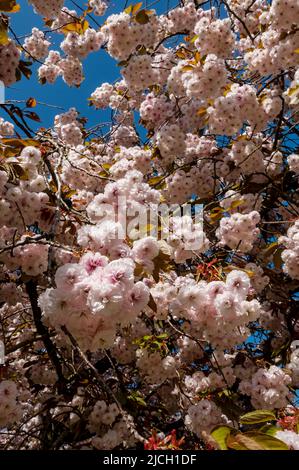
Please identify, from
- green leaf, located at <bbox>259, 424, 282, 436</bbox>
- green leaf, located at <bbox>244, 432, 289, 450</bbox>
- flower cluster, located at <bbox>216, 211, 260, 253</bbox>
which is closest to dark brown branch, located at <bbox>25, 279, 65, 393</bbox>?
flower cluster, located at <bbox>216, 211, 260, 253</bbox>

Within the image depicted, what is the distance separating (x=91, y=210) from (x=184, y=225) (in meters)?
0.74

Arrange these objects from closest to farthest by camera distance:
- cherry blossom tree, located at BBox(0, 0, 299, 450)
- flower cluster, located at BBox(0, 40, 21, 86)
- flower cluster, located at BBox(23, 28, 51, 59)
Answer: cherry blossom tree, located at BBox(0, 0, 299, 450)
flower cluster, located at BBox(0, 40, 21, 86)
flower cluster, located at BBox(23, 28, 51, 59)

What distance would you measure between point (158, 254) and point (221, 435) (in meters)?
1.01

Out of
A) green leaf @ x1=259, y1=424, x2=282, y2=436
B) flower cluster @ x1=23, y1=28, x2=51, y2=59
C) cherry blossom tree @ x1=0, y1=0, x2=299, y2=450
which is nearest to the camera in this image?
green leaf @ x1=259, y1=424, x2=282, y2=436

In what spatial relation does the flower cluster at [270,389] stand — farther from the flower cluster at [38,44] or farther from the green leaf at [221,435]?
the flower cluster at [38,44]

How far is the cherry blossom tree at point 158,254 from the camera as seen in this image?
1.92m

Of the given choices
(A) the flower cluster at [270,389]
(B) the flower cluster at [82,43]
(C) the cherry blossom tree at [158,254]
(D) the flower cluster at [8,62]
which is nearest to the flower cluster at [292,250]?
(C) the cherry blossom tree at [158,254]

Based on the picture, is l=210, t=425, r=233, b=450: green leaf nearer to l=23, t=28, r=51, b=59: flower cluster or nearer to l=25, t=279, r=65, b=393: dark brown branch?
l=25, t=279, r=65, b=393: dark brown branch

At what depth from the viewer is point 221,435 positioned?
4.55ft

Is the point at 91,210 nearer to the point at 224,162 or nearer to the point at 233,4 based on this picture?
the point at 224,162

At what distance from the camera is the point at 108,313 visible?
1.64m

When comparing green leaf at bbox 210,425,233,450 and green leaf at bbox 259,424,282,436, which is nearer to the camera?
green leaf at bbox 210,425,233,450

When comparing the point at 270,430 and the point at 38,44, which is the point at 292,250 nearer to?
the point at 270,430

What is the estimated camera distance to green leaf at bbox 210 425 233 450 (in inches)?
52.5
